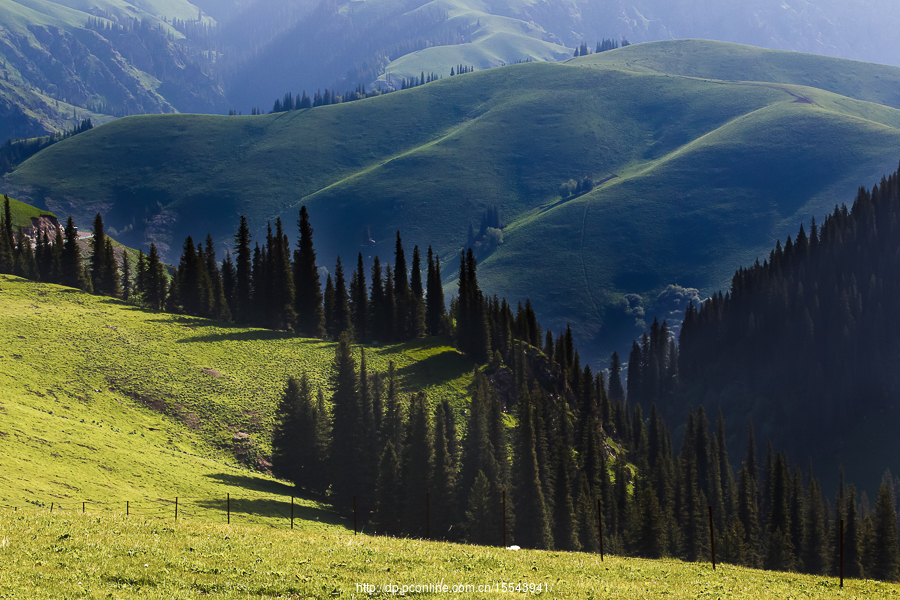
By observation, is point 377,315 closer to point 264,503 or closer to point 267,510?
point 264,503

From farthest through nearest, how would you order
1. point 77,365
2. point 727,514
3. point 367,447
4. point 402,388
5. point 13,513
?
1. point 727,514
2. point 402,388
3. point 77,365
4. point 367,447
5. point 13,513

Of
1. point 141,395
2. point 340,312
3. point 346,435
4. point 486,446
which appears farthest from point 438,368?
point 141,395

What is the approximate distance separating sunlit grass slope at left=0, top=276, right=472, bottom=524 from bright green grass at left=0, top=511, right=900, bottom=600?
22908 mm

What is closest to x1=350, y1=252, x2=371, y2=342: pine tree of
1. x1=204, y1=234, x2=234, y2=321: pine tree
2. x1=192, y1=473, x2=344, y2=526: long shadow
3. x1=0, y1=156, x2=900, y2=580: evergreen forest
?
x1=0, y1=156, x2=900, y2=580: evergreen forest

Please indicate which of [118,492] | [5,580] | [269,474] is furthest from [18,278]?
[5,580]

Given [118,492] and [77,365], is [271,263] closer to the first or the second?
[77,365]

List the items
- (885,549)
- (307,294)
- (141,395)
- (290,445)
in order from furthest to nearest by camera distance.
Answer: (307,294) → (885,549) → (141,395) → (290,445)

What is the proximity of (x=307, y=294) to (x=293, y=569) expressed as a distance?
130m

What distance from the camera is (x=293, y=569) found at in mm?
26203

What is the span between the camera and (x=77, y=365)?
10031cm

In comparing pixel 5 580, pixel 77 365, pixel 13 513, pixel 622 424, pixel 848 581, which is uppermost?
pixel 5 580

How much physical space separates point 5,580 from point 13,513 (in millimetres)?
14000

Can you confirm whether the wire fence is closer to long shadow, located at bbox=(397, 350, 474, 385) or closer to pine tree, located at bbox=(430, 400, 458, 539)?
pine tree, located at bbox=(430, 400, 458, 539)

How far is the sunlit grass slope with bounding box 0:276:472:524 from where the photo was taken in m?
63.1
